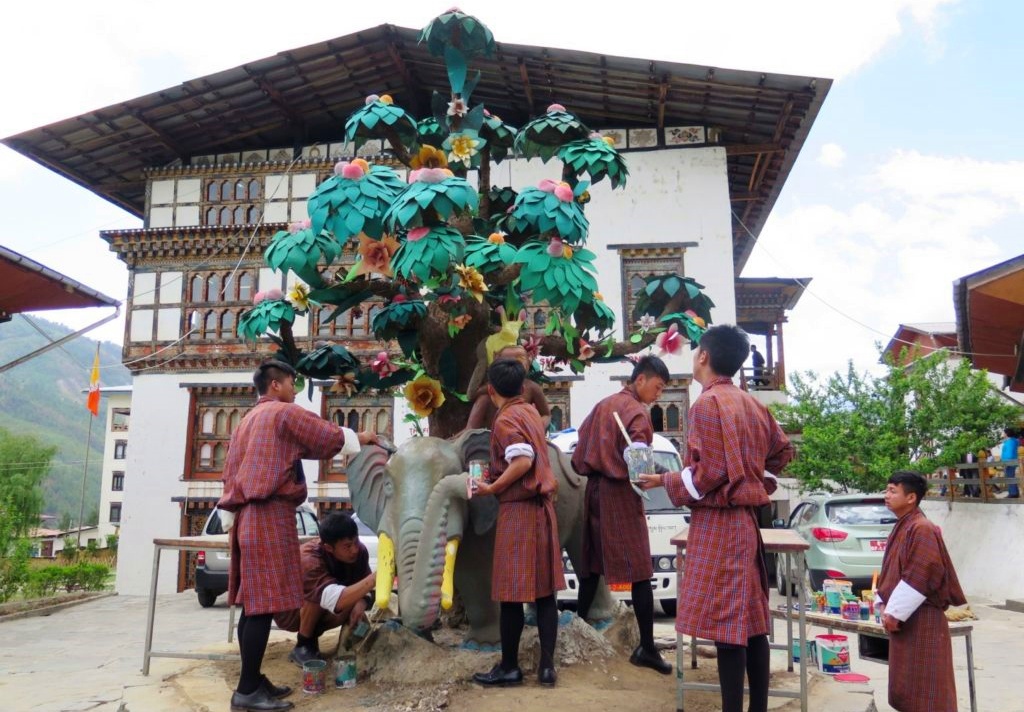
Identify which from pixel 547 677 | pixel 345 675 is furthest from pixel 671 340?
pixel 345 675

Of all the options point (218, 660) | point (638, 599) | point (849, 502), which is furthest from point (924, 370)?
point (218, 660)

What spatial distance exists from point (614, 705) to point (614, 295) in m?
13.0

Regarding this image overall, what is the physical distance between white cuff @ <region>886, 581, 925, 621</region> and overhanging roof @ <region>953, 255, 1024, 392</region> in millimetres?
6390

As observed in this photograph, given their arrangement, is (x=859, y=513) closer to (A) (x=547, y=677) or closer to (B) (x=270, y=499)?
(A) (x=547, y=677)

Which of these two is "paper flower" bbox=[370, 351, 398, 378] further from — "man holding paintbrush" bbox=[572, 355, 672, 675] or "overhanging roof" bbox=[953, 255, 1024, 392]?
"overhanging roof" bbox=[953, 255, 1024, 392]

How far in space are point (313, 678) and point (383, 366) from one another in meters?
1.91

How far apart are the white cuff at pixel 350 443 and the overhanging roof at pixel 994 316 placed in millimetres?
7817

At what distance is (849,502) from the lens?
10.8 metres

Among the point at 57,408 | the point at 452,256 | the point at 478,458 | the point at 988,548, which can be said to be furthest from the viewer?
the point at 57,408

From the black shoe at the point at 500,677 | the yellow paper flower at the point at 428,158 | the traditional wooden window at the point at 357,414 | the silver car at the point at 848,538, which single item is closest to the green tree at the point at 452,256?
the yellow paper flower at the point at 428,158

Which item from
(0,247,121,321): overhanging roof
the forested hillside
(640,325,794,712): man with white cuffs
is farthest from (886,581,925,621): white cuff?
the forested hillside

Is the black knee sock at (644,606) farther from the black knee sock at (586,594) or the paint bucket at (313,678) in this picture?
the paint bucket at (313,678)

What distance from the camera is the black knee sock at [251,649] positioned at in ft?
13.2

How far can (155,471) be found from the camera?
679 inches
